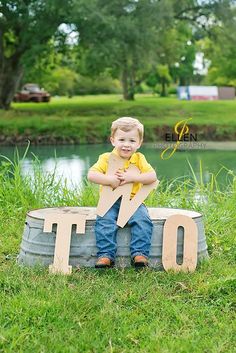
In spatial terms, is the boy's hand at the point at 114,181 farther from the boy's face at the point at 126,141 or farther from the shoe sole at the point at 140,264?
the shoe sole at the point at 140,264

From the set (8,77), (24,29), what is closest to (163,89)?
(8,77)

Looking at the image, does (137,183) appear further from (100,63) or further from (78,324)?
(100,63)

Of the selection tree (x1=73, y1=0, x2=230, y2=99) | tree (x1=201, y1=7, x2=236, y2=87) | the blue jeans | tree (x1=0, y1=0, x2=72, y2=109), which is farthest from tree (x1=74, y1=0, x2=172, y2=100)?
the blue jeans

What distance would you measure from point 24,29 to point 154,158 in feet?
25.0

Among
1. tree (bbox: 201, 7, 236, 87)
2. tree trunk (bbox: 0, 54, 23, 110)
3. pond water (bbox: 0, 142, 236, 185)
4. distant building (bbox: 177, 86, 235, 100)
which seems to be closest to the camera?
pond water (bbox: 0, 142, 236, 185)

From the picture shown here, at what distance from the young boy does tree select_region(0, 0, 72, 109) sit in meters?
14.0

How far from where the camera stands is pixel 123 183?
317 cm

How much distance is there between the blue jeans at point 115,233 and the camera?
9.94 ft

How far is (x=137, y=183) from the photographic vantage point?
3221mm

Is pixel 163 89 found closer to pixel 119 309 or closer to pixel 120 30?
pixel 120 30

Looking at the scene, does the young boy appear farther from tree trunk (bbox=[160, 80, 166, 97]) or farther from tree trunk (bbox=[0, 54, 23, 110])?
tree trunk (bbox=[160, 80, 166, 97])

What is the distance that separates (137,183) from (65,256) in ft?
1.77

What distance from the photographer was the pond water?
425 inches

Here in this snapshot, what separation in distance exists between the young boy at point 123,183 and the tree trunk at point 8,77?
17.0m
